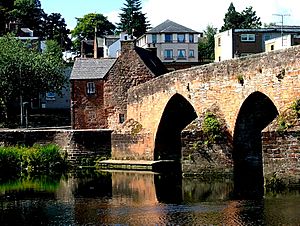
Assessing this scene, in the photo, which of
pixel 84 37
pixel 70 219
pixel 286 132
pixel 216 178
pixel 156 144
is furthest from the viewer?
pixel 84 37

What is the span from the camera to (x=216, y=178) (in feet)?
94.5

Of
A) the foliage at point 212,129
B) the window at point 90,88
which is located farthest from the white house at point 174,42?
the foliage at point 212,129

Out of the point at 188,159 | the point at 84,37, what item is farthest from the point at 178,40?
the point at 188,159

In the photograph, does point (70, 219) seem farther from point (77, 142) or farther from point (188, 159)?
point (77, 142)

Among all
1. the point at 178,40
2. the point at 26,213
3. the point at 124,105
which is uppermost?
the point at 178,40

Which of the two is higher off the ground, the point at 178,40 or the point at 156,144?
the point at 178,40

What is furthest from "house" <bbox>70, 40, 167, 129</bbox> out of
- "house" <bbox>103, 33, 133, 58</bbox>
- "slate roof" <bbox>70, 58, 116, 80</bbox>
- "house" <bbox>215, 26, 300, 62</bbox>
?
"house" <bbox>103, 33, 133, 58</bbox>

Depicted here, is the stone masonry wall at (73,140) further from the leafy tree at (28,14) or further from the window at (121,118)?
the leafy tree at (28,14)

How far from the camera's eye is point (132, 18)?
99.0 metres

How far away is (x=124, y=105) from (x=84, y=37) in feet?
201

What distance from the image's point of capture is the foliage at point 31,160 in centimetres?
3641

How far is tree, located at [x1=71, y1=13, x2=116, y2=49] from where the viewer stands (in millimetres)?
103312

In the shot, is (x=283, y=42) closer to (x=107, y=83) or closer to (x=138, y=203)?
(x=107, y=83)

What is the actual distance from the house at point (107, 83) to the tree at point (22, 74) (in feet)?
30.6
